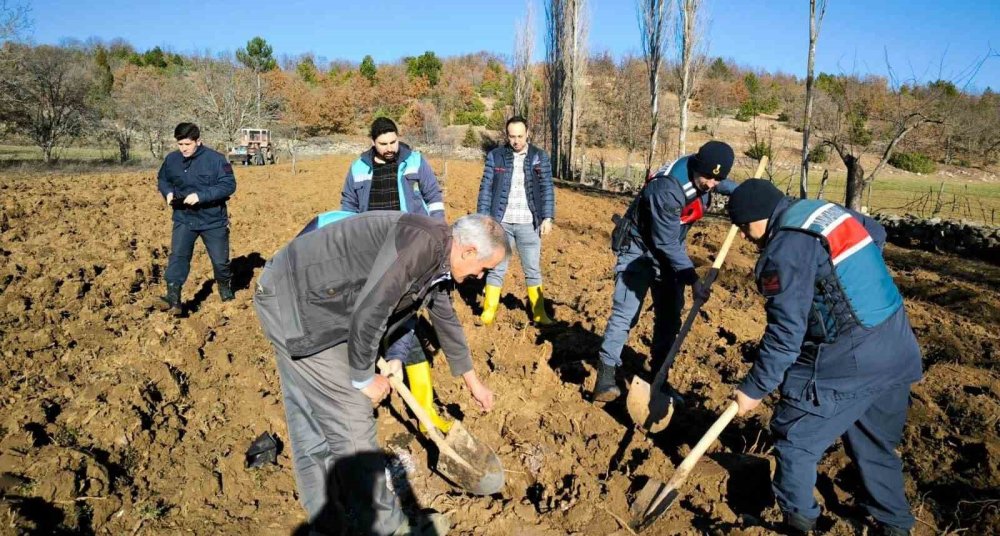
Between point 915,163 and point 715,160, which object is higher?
point 715,160

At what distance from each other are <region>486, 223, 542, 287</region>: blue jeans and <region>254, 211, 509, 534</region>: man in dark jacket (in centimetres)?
257

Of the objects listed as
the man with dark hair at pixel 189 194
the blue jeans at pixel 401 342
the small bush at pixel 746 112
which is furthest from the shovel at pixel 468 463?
the small bush at pixel 746 112

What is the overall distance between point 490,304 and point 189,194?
2.83 m

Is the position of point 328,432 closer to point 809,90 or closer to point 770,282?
point 770,282

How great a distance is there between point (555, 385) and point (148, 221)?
8.47 m

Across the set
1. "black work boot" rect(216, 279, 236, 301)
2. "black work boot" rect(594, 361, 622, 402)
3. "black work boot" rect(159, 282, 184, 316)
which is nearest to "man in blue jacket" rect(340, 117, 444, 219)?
"black work boot" rect(594, 361, 622, 402)

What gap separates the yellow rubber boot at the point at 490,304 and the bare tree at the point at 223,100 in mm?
→ 28038

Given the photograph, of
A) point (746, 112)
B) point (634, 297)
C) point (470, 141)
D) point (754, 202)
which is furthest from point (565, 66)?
point (754, 202)

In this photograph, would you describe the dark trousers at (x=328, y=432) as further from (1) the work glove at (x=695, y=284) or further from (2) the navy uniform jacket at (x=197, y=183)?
(2) the navy uniform jacket at (x=197, y=183)

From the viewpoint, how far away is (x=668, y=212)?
3.64 metres

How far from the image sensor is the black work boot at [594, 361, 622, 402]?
405cm

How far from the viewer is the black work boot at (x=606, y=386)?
405 cm

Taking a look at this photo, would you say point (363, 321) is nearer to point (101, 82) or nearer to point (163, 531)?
point (163, 531)

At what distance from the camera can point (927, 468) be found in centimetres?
351
